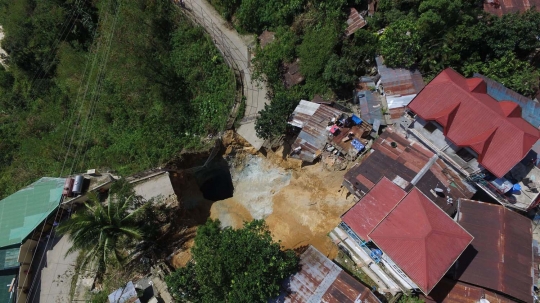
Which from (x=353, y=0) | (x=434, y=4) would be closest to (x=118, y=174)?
(x=353, y=0)

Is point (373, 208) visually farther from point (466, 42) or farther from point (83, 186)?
point (83, 186)

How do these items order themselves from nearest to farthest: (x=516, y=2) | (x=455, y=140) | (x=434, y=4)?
(x=455, y=140)
(x=434, y=4)
(x=516, y=2)

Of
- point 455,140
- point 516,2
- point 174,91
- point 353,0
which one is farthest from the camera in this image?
point 174,91

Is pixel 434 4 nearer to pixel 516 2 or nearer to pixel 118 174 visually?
pixel 516 2

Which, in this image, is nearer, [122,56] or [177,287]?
[177,287]

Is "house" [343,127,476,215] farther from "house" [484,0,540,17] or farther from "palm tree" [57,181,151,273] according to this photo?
"palm tree" [57,181,151,273]

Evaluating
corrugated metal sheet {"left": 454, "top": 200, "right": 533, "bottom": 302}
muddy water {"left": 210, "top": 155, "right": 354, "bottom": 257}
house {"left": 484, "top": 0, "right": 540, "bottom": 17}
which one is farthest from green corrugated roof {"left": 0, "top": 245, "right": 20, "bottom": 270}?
house {"left": 484, "top": 0, "right": 540, "bottom": 17}
